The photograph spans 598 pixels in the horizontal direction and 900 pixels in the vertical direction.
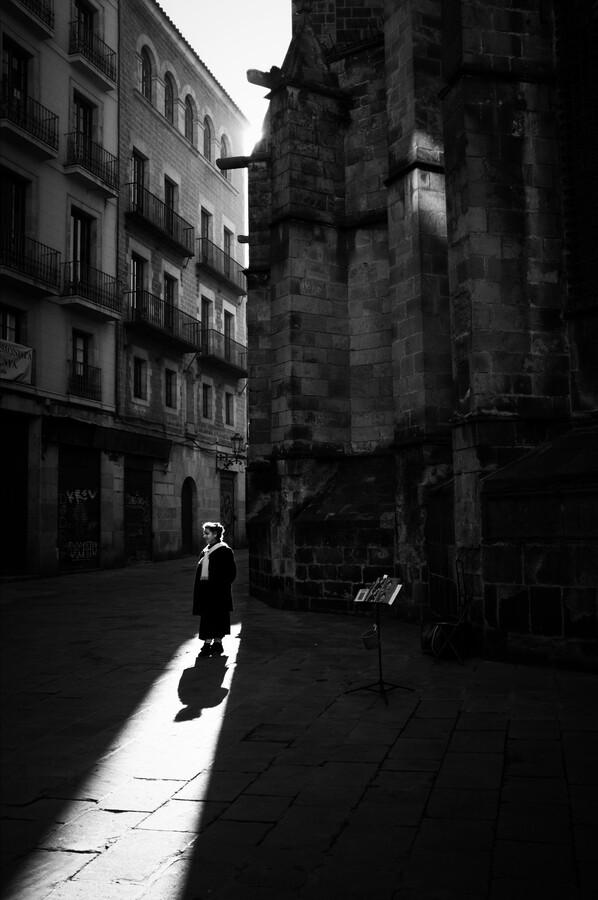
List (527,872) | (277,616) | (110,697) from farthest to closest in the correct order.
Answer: (277,616)
(110,697)
(527,872)

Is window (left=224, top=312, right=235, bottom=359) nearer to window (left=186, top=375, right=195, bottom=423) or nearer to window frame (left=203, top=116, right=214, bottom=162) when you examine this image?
window (left=186, top=375, right=195, bottom=423)

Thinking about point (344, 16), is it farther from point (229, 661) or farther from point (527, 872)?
point (527, 872)

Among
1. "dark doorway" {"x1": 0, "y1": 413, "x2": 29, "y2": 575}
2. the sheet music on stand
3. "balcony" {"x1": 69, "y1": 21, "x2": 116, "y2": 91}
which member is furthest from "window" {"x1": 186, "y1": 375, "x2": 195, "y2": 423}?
the sheet music on stand

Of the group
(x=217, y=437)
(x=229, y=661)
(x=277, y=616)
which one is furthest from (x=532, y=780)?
(x=217, y=437)

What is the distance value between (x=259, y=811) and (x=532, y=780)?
151 centimetres

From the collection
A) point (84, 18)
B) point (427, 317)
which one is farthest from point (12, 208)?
point (427, 317)

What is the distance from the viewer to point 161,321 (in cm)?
2520

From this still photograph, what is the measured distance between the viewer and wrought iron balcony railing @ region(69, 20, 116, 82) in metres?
21.5

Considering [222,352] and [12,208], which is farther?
[222,352]

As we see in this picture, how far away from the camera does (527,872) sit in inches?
128

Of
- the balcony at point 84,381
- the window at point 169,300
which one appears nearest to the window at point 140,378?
the window at point 169,300

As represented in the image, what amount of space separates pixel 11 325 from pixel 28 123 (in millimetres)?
4991

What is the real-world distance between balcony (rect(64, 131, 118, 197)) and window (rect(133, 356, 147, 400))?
4935 millimetres

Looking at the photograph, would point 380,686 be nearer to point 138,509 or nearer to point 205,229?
point 138,509
